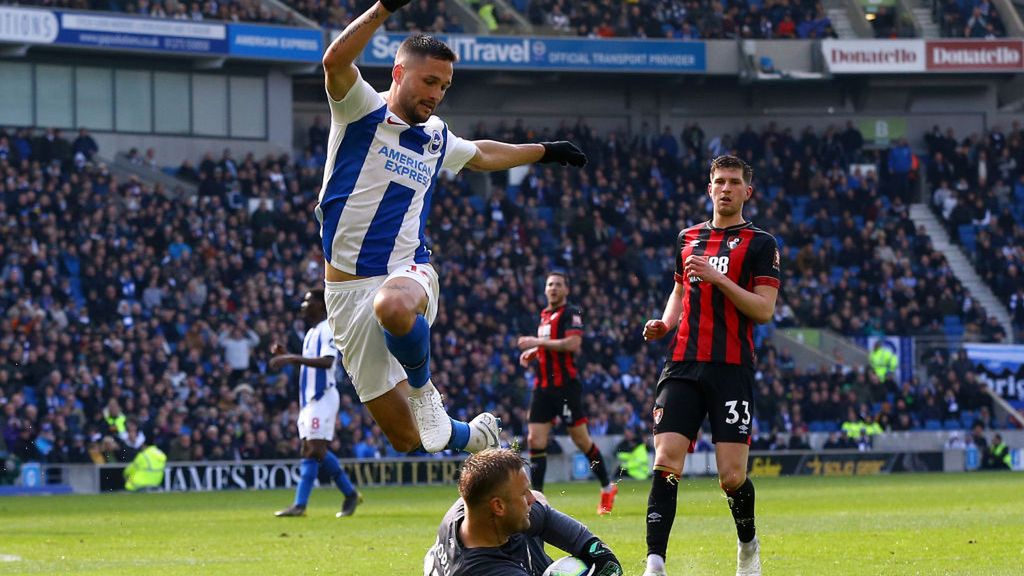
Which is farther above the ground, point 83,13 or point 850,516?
point 83,13

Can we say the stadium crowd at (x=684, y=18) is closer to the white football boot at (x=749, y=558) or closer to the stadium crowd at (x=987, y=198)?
the stadium crowd at (x=987, y=198)

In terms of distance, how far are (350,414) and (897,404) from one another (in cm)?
1257

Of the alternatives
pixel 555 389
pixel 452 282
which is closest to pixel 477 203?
pixel 452 282

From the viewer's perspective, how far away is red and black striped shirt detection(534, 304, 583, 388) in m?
18.0

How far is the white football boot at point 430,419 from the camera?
847cm

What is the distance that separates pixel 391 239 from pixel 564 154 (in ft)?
4.24

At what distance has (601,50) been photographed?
142ft

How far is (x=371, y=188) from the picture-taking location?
8586 millimetres

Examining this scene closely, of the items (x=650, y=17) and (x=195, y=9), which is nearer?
(x=195, y=9)

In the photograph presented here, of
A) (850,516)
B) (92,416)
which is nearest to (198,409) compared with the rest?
(92,416)

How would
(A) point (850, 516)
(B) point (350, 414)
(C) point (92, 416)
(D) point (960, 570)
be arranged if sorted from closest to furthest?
(D) point (960, 570)
(A) point (850, 516)
(C) point (92, 416)
(B) point (350, 414)

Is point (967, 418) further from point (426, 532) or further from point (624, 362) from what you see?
point (426, 532)

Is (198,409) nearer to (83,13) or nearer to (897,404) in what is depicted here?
(83,13)

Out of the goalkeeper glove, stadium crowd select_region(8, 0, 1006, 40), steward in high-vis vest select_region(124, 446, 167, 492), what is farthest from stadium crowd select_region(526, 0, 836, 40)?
the goalkeeper glove
